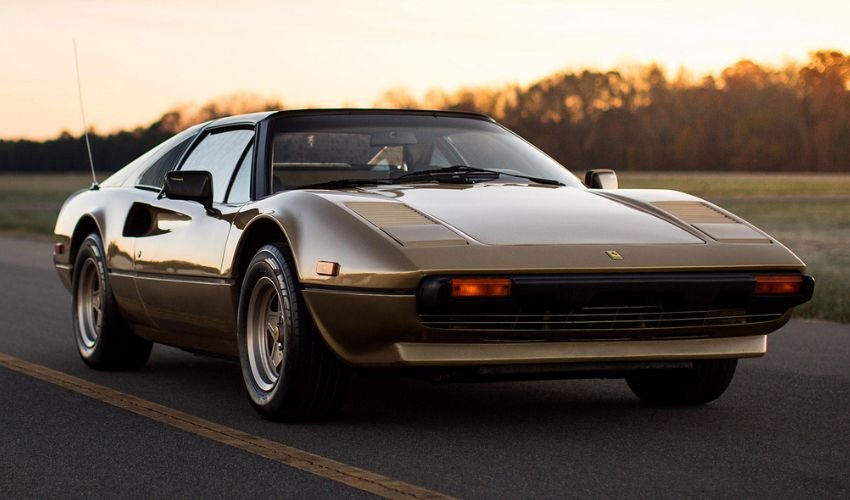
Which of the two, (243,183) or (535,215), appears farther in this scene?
(243,183)

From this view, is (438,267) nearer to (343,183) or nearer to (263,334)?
(263,334)

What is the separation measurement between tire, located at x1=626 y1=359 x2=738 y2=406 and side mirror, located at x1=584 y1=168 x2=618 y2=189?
1.01 m

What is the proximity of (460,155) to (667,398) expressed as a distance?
1534mm

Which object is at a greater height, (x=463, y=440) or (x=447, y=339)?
(x=447, y=339)

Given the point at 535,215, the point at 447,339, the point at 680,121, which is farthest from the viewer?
the point at 680,121

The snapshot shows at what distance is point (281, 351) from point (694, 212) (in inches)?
73.3

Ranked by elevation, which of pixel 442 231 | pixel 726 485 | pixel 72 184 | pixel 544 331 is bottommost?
pixel 72 184

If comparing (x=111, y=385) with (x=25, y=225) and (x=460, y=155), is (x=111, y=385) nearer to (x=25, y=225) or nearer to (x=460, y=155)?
(x=460, y=155)

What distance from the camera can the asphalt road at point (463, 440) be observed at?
4.38m

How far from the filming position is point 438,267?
16.4ft

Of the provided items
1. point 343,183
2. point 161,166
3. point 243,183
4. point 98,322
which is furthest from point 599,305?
point 98,322

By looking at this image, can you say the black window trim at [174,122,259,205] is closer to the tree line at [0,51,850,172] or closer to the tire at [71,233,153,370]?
the tire at [71,233,153,370]

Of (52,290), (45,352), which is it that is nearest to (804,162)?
(52,290)

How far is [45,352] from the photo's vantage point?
841 cm
